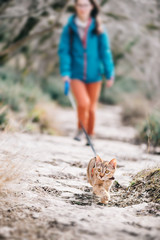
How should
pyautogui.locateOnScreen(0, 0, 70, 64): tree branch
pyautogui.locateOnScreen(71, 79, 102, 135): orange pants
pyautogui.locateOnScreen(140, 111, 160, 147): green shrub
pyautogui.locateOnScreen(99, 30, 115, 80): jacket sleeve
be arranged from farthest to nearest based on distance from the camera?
1. pyautogui.locateOnScreen(0, 0, 70, 64): tree branch
2. pyautogui.locateOnScreen(140, 111, 160, 147): green shrub
3. pyautogui.locateOnScreen(99, 30, 115, 80): jacket sleeve
4. pyautogui.locateOnScreen(71, 79, 102, 135): orange pants

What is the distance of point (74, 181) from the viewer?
2.71m

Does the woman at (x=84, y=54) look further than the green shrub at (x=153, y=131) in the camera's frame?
No

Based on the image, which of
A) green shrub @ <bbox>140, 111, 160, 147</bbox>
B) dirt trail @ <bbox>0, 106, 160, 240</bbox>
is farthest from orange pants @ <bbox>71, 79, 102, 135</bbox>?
dirt trail @ <bbox>0, 106, 160, 240</bbox>

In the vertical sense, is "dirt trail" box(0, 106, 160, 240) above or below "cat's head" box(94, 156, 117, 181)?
below

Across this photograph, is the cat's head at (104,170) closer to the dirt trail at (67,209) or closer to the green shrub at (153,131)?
the dirt trail at (67,209)

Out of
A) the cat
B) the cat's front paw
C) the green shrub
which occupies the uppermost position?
the cat

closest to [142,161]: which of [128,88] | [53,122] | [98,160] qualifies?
[98,160]

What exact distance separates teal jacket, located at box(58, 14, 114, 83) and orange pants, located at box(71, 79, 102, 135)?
0.11 m

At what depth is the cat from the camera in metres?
2.17

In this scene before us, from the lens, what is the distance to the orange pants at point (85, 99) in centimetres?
447

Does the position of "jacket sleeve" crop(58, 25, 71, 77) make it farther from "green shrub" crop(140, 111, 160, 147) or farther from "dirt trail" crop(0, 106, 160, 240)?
"dirt trail" crop(0, 106, 160, 240)

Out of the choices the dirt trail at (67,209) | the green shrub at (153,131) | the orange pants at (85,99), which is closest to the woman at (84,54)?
the orange pants at (85,99)

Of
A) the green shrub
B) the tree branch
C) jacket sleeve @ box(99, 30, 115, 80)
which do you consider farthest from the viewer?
the tree branch

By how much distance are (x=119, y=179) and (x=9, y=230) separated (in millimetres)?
1307
